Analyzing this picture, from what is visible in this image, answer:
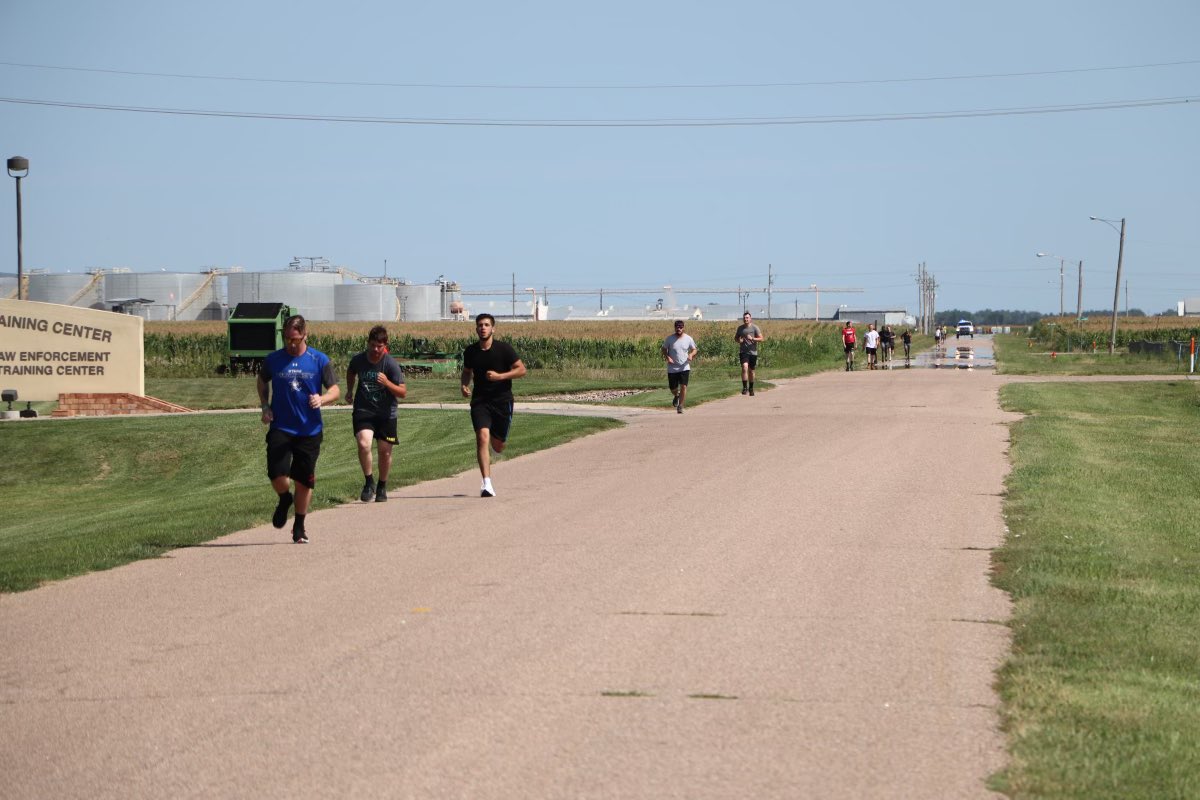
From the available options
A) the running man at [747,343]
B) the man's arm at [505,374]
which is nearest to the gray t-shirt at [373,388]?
the man's arm at [505,374]

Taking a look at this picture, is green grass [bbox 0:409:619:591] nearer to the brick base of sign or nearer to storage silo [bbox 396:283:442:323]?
the brick base of sign

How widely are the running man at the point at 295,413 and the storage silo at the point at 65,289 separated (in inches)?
5172

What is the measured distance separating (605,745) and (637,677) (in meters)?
1.13

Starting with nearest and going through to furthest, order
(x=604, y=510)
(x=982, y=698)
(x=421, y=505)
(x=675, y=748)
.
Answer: (x=675, y=748) → (x=982, y=698) → (x=604, y=510) → (x=421, y=505)

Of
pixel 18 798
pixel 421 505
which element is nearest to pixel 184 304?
pixel 421 505

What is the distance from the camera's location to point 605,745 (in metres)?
6.00

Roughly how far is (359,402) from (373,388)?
0.20 meters

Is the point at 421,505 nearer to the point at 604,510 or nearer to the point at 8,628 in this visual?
the point at 604,510

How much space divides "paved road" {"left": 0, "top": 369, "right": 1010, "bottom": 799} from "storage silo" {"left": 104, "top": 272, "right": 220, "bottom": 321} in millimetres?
127326

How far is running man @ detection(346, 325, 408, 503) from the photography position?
14.6m

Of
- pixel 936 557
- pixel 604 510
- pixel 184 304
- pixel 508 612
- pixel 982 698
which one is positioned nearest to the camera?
pixel 982 698

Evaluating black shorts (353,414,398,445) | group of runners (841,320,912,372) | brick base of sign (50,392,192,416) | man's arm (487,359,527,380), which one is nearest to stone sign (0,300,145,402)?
brick base of sign (50,392,192,416)

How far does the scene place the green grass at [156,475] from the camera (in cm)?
1242

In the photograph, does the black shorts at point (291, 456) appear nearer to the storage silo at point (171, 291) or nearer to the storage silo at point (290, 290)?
the storage silo at point (290, 290)
